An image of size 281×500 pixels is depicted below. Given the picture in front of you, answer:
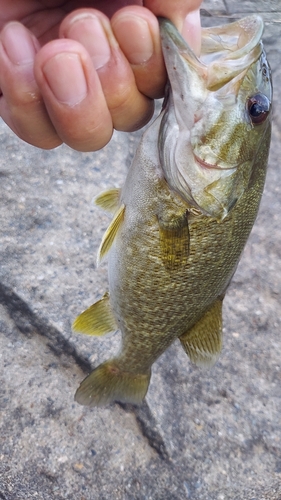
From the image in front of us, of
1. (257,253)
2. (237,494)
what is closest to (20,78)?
(237,494)

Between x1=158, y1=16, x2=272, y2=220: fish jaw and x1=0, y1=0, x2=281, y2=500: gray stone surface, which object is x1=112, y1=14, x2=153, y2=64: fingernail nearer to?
x1=158, y1=16, x2=272, y2=220: fish jaw

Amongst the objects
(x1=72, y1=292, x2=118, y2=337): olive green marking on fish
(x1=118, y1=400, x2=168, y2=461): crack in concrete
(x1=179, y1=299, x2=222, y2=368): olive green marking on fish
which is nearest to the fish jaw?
(x1=179, y1=299, x2=222, y2=368): olive green marking on fish

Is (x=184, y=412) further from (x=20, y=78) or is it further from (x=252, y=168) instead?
(x=20, y=78)

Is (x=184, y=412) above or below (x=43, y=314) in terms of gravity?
below

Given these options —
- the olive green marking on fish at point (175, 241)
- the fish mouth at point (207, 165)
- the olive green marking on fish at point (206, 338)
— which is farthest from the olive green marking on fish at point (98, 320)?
the fish mouth at point (207, 165)

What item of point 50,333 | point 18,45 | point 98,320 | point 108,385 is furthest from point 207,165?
point 50,333

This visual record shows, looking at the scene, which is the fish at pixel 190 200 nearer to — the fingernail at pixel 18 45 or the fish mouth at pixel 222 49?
the fish mouth at pixel 222 49
